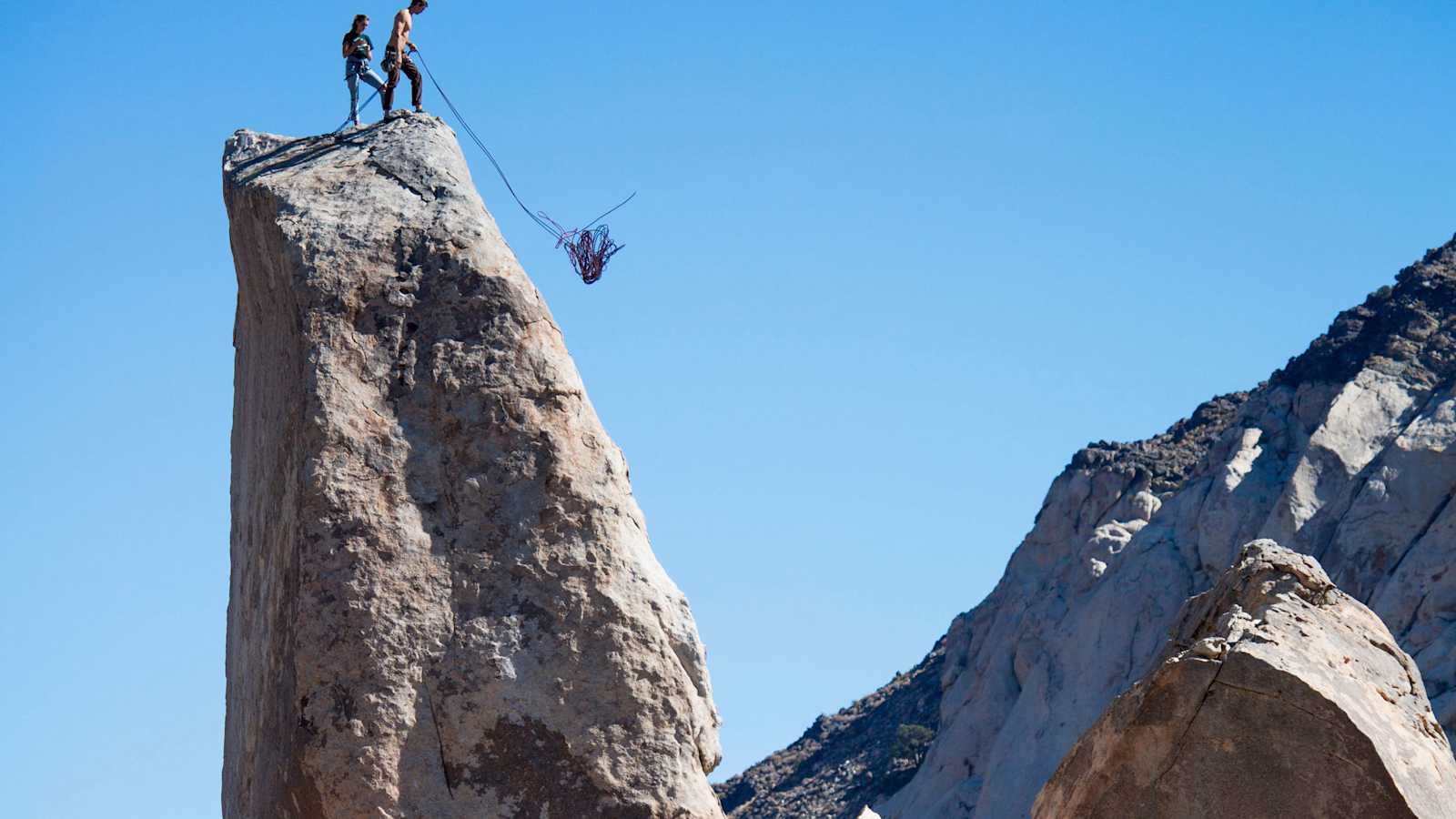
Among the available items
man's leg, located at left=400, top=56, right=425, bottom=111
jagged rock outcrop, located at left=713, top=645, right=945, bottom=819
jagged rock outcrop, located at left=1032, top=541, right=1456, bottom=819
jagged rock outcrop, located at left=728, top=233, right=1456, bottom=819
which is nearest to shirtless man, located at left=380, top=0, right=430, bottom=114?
man's leg, located at left=400, top=56, right=425, bottom=111

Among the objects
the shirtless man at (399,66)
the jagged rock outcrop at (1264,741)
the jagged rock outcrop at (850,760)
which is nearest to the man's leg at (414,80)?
the shirtless man at (399,66)

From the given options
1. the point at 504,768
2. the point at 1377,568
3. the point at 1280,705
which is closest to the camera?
the point at 1280,705

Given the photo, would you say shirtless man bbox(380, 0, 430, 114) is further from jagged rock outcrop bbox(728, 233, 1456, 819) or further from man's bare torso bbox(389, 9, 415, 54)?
jagged rock outcrop bbox(728, 233, 1456, 819)

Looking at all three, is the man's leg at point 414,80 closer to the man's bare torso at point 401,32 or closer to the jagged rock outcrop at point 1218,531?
the man's bare torso at point 401,32

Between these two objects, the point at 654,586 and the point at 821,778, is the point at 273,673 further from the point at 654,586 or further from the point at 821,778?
the point at 821,778

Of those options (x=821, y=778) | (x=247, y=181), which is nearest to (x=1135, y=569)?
(x=821, y=778)

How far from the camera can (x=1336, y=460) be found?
35875 millimetres

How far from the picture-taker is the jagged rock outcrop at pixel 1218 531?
32344mm

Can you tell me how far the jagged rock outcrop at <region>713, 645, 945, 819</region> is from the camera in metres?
42.2

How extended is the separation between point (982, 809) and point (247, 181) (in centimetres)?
3072

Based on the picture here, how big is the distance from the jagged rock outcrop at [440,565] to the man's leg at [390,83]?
5.08 ft

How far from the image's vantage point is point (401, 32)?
394 inches

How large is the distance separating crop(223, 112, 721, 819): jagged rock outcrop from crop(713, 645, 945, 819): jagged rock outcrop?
33425 millimetres

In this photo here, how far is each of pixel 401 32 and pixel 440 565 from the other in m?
3.91
